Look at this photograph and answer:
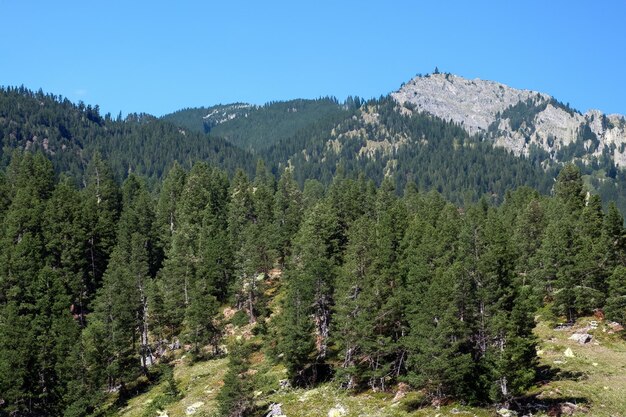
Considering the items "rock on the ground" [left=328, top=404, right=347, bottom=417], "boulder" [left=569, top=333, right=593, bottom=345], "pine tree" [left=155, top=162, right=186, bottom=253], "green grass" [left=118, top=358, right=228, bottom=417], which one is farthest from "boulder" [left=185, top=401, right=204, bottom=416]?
"pine tree" [left=155, top=162, right=186, bottom=253]

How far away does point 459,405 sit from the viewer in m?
46.0

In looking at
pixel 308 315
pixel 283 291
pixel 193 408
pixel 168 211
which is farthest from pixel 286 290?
pixel 168 211

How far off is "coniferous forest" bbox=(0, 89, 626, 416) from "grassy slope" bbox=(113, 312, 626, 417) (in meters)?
1.63

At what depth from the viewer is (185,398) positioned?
60.8 metres

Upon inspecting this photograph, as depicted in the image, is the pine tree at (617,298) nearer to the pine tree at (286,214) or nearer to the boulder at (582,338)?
the boulder at (582,338)

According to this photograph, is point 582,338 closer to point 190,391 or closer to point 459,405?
point 459,405

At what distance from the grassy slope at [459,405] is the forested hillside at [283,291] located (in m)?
1.43

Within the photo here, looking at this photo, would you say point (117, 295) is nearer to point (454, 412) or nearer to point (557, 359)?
point (454, 412)

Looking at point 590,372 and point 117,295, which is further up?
point 117,295

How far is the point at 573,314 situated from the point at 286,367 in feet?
104

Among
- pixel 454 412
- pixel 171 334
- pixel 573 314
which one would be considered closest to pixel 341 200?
pixel 171 334

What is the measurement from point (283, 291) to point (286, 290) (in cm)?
730

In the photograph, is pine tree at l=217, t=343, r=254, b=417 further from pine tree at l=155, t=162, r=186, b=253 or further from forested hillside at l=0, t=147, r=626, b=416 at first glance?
pine tree at l=155, t=162, r=186, b=253

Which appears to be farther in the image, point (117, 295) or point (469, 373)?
point (117, 295)
